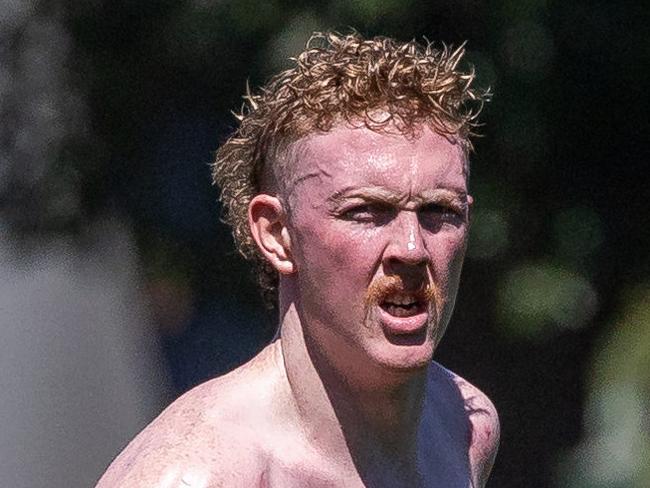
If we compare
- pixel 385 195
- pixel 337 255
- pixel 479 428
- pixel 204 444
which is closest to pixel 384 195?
pixel 385 195

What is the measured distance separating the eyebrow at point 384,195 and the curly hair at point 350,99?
0.28 ft

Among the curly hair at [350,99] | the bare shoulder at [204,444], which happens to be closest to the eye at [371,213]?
the curly hair at [350,99]

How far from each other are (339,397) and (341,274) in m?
0.20

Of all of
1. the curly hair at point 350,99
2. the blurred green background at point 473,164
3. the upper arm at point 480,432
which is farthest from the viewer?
the blurred green background at point 473,164

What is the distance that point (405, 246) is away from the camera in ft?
8.59

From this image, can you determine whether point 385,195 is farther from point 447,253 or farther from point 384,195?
point 447,253

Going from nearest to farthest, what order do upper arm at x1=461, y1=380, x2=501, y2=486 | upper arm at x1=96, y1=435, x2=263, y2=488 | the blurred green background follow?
1. upper arm at x1=96, y1=435, x2=263, y2=488
2. upper arm at x1=461, y1=380, x2=501, y2=486
3. the blurred green background

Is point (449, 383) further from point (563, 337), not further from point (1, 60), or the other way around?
point (1, 60)

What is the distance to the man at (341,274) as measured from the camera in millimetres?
2633

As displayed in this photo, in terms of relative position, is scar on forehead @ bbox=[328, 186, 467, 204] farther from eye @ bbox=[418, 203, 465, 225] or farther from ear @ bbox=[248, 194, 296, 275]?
ear @ bbox=[248, 194, 296, 275]

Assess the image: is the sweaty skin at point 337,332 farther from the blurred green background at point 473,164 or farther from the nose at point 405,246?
the blurred green background at point 473,164

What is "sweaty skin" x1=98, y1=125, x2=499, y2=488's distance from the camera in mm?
2629

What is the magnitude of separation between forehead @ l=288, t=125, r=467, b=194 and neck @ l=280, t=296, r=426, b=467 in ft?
0.74

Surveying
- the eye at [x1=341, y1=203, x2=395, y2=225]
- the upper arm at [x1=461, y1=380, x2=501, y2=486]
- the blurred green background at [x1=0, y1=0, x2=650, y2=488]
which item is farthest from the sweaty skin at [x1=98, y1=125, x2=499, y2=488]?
the blurred green background at [x1=0, y1=0, x2=650, y2=488]
